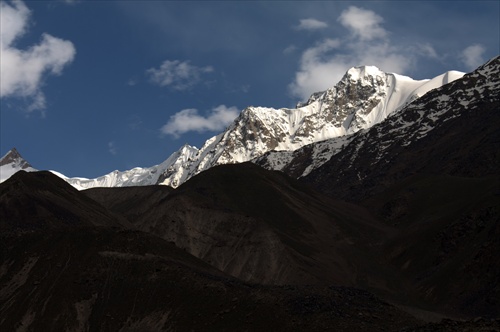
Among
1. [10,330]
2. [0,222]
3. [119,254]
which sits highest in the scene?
[0,222]

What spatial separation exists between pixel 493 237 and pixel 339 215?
5552 centimetres

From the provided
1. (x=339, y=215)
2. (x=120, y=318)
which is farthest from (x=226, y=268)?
(x=120, y=318)

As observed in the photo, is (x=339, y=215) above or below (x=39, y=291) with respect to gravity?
above

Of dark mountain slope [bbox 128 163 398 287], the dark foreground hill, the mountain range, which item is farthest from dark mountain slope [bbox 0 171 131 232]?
the dark foreground hill

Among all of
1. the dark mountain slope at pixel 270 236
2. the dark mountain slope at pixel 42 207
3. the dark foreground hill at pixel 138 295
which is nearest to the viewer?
the dark foreground hill at pixel 138 295

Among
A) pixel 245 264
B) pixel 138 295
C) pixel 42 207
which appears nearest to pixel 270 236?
pixel 245 264

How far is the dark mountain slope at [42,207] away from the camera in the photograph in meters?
158

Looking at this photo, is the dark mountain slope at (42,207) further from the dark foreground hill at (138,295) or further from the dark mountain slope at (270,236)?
the dark foreground hill at (138,295)

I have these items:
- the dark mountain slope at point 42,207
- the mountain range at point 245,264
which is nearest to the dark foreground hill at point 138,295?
the mountain range at point 245,264

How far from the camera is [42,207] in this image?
163875mm

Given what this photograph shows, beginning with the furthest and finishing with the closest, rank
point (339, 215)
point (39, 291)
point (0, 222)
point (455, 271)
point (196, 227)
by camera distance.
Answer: point (339, 215)
point (196, 227)
point (0, 222)
point (455, 271)
point (39, 291)

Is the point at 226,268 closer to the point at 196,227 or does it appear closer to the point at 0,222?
the point at 196,227

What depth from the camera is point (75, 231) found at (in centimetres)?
11850

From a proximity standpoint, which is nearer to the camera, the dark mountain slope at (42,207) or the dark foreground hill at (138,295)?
the dark foreground hill at (138,295)
